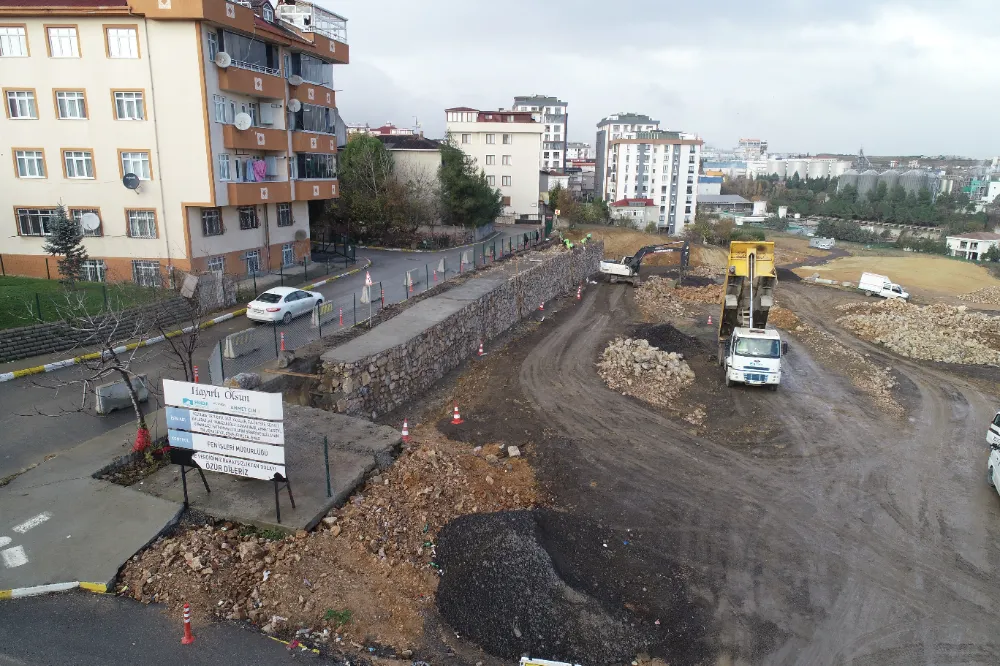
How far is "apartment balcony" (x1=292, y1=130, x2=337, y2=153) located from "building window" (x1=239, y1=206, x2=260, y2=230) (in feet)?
13.6

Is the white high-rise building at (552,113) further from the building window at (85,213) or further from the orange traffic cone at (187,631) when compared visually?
the orange traffic cone at (187,631)

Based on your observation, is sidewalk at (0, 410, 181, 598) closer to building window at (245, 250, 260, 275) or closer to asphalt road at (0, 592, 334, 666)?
asphalt road at (0, 592, 334, 666)

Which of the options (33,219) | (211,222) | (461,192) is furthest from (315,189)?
(461,192)

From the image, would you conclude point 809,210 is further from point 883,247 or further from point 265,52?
point 265,52

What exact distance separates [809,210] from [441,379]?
13029cm

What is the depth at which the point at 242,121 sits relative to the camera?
27844mm

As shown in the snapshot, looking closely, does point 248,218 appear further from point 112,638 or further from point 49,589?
point 112,638

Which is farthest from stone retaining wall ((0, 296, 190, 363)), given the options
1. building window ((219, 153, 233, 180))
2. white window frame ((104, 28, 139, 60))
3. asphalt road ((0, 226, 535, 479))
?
white window frame ((104, 28, 139, 60))

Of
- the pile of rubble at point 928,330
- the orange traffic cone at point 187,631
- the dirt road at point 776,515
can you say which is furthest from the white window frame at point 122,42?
the pile of rubble at point 928,330

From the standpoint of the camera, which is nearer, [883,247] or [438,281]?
[438,281]

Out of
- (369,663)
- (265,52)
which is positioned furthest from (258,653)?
(265,52)

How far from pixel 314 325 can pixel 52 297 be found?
32.1ft

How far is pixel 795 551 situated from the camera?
464 inches

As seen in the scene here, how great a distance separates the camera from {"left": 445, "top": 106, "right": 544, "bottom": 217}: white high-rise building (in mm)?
63000
